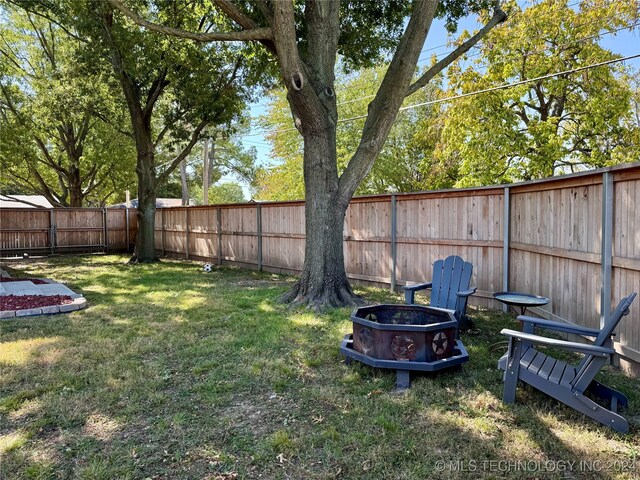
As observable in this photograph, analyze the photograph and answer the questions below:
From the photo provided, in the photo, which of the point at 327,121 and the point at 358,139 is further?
the point at 358,139

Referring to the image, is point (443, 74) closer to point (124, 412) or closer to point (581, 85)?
point (581, 85)

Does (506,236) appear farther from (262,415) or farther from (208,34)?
(208,34)

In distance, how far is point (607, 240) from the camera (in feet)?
10.6

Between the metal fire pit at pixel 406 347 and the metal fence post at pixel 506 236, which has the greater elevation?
the metal fence post at pixel 506 236

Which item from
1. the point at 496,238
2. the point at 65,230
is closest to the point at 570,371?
the point at 496,238

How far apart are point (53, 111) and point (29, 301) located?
9.21m

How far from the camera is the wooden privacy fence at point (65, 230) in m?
13.2

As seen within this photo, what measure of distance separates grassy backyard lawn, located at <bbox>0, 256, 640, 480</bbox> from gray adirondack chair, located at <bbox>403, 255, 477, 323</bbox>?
465 millimetres

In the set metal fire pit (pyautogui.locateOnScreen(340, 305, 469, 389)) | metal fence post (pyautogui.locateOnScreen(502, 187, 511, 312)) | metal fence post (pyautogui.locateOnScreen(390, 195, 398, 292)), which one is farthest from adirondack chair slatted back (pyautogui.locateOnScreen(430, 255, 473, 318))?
metal fence post (pyautogui.locateOnScreen(390, 195, 398, 292))

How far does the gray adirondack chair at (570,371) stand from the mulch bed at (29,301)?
559 centimetres

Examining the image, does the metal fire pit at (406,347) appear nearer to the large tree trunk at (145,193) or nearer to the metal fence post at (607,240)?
the metal fence post at (607,240)

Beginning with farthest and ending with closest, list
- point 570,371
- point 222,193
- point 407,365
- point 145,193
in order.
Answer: point 222,193
point 145,193
point 407,365
point 570,371

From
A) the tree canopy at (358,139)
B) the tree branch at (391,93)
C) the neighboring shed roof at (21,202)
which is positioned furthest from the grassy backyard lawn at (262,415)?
the tree canopy at (358,139)

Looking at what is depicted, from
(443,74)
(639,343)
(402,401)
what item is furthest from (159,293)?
(443,74)
